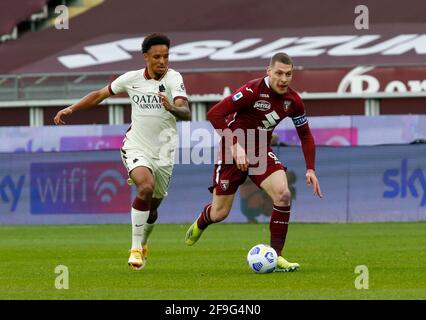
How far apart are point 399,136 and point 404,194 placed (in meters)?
2.86

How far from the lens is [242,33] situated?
38.3 metres

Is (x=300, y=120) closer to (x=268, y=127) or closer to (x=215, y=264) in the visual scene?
(x=268, y=127)

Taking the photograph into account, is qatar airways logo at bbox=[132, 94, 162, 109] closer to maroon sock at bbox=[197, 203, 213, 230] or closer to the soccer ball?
maroon sock at bbox=[197, 203, 213, 230]

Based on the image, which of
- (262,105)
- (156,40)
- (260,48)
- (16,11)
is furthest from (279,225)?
(16,11)

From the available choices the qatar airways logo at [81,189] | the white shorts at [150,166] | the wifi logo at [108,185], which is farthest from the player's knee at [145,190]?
the wifi logo at [108,185]

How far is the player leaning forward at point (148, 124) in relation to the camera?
13094 mm

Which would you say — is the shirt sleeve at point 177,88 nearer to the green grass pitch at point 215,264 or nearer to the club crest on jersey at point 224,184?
the club crest on jersey at point 224,184

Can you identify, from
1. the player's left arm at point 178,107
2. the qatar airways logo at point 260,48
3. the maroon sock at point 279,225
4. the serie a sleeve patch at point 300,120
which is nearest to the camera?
the player's left arm at point 178,107

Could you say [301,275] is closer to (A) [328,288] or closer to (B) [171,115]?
(A) [328,288]

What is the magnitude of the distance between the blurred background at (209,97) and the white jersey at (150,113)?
37.6 ft

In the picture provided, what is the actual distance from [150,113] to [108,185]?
40.8ft

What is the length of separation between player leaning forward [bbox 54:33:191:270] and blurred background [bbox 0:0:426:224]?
11.4 m

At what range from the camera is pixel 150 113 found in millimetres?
13367

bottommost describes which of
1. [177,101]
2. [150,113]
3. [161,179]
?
[161,179]
